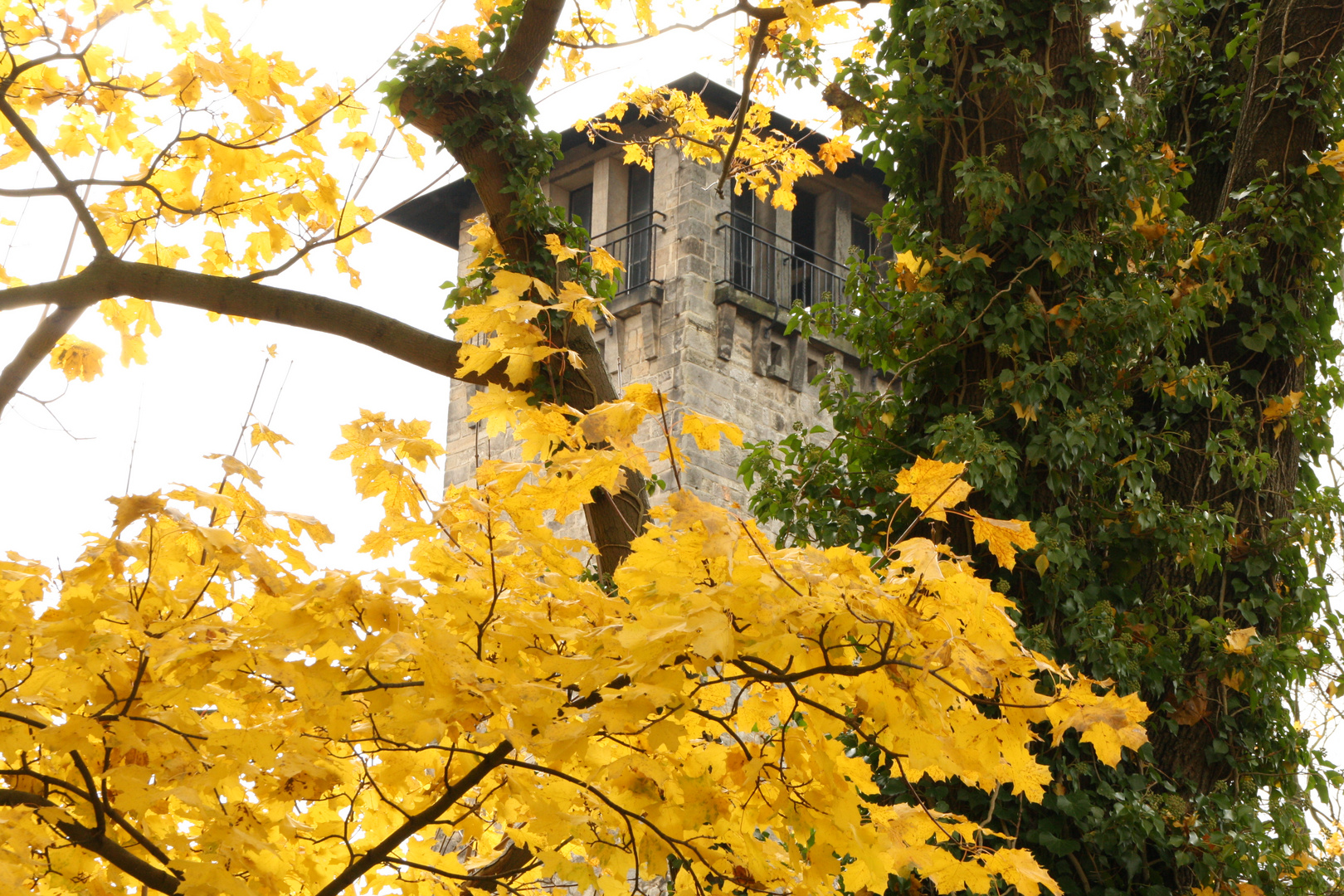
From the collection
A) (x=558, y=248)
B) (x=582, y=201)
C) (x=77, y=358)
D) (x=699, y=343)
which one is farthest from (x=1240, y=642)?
(x=582, y=201)

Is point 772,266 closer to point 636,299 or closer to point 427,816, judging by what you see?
point 636,299

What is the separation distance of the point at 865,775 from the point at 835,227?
11.7 metres

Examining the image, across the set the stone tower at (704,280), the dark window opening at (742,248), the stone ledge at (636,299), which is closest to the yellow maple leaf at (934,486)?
the stone tower at (704,280)

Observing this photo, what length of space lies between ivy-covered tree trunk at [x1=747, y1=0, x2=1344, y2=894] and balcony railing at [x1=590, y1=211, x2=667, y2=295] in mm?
7450

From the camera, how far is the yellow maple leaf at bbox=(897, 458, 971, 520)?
212 cm

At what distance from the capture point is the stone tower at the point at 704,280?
1148cm

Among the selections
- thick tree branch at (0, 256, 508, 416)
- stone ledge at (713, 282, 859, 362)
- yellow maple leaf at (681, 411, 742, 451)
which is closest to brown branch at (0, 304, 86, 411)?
thick tree branch at (0, 256, 508, 416)

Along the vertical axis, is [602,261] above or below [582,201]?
below

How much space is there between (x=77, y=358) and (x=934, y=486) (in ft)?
11.0

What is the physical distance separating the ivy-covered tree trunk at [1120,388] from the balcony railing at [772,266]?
287 inches

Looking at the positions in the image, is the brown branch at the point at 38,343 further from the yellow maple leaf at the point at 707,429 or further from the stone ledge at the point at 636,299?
the stone ledge at the point at 636,299

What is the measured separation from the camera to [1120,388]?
438 cm

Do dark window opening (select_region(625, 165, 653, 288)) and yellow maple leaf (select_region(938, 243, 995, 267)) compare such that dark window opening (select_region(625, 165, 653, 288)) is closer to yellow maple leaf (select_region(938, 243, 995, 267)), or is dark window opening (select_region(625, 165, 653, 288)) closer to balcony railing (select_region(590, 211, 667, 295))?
balcony railing (select_region(590, 211, 667, 295))

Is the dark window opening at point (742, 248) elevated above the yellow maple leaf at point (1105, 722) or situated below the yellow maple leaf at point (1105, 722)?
above
